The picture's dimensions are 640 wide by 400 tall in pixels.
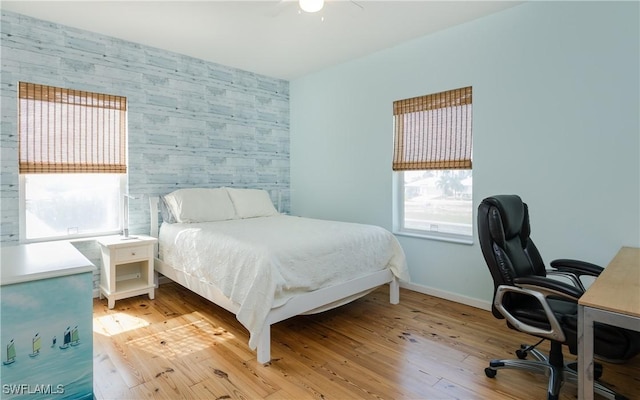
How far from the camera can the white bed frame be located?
2234mm

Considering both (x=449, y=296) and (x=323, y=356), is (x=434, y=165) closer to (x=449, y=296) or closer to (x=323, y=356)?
(x=449, y=296)

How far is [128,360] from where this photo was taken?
7.38ft

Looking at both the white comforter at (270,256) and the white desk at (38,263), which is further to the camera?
the white comforter at (270,256)

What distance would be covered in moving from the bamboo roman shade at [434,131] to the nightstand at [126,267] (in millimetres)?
2696

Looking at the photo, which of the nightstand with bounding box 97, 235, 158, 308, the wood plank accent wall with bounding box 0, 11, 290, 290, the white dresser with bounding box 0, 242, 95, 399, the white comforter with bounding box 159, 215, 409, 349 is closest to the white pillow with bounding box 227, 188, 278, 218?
the wood plank accent wall with bounding box 0, 11, 290, 290

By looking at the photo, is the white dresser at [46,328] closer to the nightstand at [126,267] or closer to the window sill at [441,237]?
the nightstand at [126,267]

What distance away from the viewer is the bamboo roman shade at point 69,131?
3.05 meters

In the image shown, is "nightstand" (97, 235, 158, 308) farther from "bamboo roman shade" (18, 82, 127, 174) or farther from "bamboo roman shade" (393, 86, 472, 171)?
"bamboo roman shade" (393, 86, 472, 171)

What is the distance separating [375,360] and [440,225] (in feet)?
5.63

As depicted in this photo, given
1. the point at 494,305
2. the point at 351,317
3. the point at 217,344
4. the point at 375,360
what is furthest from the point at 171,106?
the point at 494,305

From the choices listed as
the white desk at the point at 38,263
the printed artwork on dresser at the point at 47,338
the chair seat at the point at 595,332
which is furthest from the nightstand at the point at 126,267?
the chair seat at the point at 595,332

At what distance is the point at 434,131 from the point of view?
343cm

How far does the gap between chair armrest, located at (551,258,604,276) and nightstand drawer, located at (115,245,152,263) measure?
337 cm

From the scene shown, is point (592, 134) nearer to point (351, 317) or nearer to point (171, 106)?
point (351, 317)
